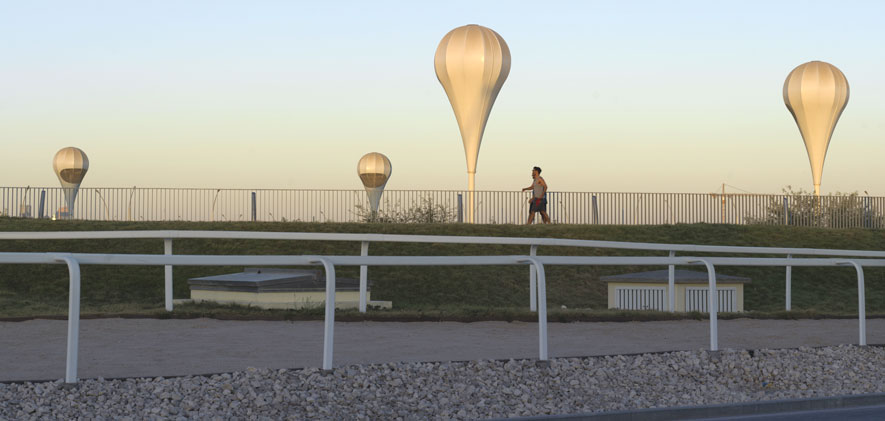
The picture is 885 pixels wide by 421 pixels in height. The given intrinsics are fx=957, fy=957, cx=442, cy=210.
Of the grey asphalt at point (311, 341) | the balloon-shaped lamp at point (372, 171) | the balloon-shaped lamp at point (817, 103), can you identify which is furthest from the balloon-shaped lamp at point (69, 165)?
the grey asphalt at point (311, 341)

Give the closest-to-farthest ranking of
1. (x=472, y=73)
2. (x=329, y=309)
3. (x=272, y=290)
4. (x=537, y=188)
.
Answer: (x=329, y=309), (x=272, y=290), (x=537, y=188), (x=472, y=73)

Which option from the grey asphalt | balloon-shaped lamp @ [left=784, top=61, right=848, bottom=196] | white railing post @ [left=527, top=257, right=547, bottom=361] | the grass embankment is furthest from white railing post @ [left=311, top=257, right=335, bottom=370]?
balloon-shaped lamp @ [left=784, top=61, right=848, bottom=196]

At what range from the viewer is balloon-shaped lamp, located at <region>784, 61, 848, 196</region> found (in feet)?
166

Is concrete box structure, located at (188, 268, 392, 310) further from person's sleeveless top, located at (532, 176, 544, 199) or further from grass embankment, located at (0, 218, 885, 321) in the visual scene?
person's sleeveless top, located at (532, 176, 544, 199)

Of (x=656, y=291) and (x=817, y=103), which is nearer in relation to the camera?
(x=656, y=291)

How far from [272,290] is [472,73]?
29608 millimetres

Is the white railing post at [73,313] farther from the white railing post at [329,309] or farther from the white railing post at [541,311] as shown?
the white railing post at [541,311]

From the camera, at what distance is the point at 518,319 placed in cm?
1246

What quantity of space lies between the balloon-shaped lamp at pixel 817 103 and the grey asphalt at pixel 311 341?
40.0 m

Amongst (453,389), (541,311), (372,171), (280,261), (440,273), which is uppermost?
(372,171)

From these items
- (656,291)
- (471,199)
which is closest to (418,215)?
(471,199)

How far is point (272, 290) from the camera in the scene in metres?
14.8

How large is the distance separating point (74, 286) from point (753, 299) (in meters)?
22.2

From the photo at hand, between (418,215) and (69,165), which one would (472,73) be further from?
(69,165)
